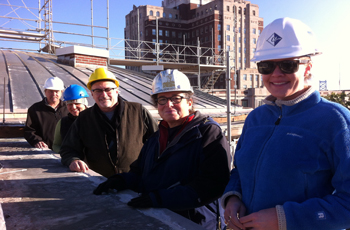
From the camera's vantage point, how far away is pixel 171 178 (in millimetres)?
2502

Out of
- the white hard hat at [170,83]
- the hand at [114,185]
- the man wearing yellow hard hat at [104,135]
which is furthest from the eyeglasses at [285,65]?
the man wearing yellow hard hat at [104,135]

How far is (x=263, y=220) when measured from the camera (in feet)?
5.47

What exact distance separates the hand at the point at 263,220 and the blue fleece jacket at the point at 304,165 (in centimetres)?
7

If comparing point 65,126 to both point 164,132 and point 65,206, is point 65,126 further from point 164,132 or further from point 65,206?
point 164,132

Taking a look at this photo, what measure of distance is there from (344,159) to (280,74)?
1.89 feet

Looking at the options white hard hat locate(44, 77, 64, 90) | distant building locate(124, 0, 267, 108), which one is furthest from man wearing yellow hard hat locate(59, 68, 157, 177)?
distant building locate(124, 0, 267, 108)

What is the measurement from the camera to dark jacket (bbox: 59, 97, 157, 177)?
3.74 m

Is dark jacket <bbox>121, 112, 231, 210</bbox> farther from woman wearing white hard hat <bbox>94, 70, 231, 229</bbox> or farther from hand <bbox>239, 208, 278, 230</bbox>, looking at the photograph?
hand <bbox>239, 208, 278, 230</bbox>

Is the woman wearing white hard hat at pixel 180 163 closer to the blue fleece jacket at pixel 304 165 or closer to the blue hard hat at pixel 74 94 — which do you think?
the blue fleece jacket at pixel 304 165

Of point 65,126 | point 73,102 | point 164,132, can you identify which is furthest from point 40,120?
point 164,132

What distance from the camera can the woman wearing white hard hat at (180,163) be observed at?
7.72 feet

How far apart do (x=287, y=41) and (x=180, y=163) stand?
120 cm

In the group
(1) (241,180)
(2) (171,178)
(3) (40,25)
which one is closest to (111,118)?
(2) (171,178)

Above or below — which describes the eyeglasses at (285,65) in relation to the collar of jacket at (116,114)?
above
